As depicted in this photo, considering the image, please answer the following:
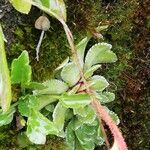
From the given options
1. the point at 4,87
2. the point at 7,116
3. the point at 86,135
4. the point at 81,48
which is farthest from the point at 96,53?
the point at 4,87

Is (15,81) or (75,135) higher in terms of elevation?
(15,81)

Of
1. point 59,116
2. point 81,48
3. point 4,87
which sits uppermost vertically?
point 4,87

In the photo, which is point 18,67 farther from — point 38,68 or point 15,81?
point 38,68

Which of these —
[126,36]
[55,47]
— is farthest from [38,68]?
[126,36]

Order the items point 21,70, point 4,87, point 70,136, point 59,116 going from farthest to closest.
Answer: point 70,136 → point 59,116 → point 21,70 → point 4,87

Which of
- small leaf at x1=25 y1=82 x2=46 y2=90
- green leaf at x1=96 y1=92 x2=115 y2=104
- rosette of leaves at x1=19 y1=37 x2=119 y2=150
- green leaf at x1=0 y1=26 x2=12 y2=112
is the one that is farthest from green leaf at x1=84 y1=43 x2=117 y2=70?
green leaf at x1=0 y1=26 x2=12 y2=112

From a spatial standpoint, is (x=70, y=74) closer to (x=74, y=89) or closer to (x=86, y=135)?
(x=74, y=89)

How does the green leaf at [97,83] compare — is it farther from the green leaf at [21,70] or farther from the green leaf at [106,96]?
the green leaf at [21,70]

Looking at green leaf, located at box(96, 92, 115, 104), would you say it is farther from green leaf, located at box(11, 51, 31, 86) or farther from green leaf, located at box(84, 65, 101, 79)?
green leaf, located at box(11, 51, 31, 86)
